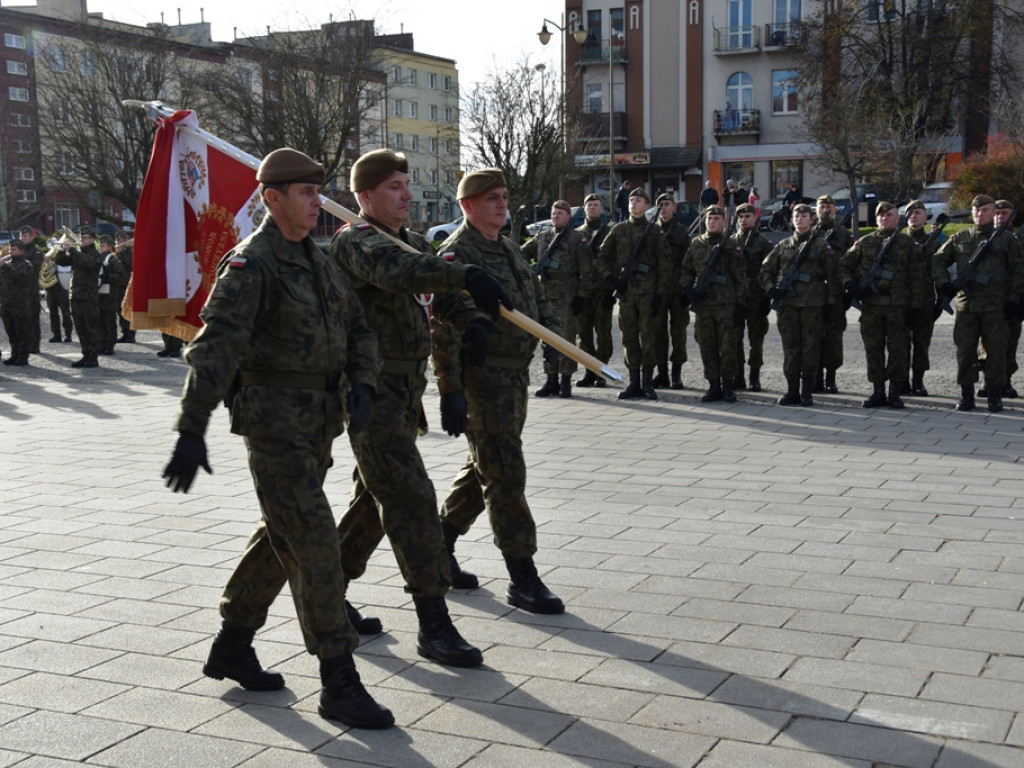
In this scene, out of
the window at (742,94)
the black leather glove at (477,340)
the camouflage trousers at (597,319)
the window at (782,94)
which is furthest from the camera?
the window at (742,94)

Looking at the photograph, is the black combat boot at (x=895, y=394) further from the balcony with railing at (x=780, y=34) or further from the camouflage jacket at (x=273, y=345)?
the balcony with railing at (x=780, y=34)

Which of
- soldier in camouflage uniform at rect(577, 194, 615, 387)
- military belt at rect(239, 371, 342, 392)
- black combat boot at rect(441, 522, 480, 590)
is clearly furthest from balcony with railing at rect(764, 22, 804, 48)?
military belt at rect(239, 371, 342, 392)

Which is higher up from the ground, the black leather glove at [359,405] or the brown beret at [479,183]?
the brown beret at [479,183]

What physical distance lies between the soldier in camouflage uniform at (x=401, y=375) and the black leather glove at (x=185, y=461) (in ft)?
2.49

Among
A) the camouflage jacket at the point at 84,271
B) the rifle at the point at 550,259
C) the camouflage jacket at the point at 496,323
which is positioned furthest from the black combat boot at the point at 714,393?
the camouflage jacket at the point at 84,271

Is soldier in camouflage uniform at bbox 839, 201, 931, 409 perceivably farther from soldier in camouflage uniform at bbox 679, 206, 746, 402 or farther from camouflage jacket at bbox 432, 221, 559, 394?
camouflage jacket at bbox 432, 221, 559, 394

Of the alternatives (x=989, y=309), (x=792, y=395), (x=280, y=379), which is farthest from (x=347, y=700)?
(x=989, y=309)

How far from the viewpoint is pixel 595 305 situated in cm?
1458

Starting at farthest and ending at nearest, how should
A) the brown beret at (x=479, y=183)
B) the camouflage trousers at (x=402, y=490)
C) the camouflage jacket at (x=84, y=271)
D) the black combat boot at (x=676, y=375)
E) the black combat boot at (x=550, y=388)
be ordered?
1. the camouflage jacket at (x=84, y=271)
2. the black combat boot at (x=676, y=375)
3. the black combat boot at (x=550, y=388)
4. the brown beret at (x=479, y=183)
5. the camouflage trousers at (x=402, y=490)

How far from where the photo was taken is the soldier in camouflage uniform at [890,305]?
1248 centimetres

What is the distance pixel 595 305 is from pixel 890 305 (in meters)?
3.39

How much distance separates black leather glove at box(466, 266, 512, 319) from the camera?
16.3 ft

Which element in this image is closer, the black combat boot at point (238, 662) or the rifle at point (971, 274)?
the black combat boot at point (238, 662)

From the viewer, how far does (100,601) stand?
19.6ft
